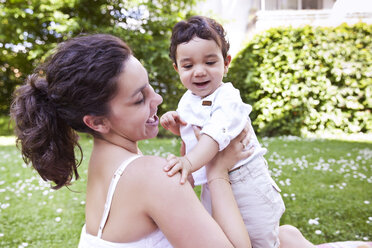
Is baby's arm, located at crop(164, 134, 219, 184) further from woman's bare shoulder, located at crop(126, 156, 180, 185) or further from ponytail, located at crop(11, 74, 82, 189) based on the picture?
ponytail, located at crop(11, 74, 82, 189)

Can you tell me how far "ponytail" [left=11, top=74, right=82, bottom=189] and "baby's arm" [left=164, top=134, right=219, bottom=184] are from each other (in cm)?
55

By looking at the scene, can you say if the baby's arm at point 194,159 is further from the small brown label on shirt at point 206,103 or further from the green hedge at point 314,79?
the green hedge at point 314,79

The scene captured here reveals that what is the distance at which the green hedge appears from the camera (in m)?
8.46

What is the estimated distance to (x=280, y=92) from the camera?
877 centimetres

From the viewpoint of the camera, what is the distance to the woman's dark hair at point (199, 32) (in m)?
1.81

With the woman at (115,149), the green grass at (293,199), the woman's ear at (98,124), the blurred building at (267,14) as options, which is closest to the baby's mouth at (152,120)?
the woman at (115,149)

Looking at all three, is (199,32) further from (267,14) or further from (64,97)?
(267,14)

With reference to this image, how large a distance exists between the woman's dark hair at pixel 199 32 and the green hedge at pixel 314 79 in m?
7.03

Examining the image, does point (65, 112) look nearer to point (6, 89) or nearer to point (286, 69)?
point (286, 69)

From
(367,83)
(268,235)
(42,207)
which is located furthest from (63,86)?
(367,83)

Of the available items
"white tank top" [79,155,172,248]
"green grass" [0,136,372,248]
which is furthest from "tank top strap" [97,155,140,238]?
"green grass" [0,136,372,248]

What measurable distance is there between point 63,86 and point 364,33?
9.15 metres

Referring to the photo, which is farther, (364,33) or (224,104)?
(364,33)

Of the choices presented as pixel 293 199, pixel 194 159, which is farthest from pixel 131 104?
pixel 293 199
